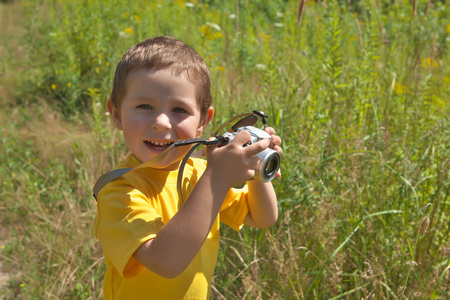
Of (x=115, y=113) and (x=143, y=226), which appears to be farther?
(x=115, y=113)

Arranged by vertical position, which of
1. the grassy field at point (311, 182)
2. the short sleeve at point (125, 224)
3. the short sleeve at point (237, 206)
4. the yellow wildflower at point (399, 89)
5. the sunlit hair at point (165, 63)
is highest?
the sunlit hair at point (165, 63)

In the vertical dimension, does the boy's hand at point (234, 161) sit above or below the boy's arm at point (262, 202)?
above

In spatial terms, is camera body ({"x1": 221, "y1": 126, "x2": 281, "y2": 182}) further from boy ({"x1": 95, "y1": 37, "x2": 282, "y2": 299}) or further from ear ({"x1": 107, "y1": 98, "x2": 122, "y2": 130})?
ear ({"x1": 107, "y1": 98, "x2": 122, "y2": 130})

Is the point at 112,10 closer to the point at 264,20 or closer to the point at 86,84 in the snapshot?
the point at 86,84

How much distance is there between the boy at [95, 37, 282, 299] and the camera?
3.78 ft

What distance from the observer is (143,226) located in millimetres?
1179

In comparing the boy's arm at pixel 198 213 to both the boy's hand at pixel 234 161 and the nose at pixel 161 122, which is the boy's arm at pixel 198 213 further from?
the nose at pixel 161 122

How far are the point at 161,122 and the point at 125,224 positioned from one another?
282mm

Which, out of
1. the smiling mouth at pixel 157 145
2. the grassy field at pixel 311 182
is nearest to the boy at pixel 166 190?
the smiling mouth at pixel 157 145

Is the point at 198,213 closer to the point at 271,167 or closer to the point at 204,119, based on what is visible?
the point at 271,167

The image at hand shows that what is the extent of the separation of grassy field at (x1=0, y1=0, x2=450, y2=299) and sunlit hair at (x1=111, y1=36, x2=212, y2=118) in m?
0.73

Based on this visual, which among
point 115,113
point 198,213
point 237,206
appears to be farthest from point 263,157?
point 115,113

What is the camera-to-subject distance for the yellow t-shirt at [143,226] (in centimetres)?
119

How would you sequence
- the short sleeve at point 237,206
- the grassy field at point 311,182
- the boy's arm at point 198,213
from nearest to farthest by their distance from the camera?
the boy's arm at point 198,213
the short sleeve at point 237,206
the grassy field at point 311,182
